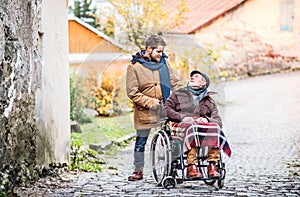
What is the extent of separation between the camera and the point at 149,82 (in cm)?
629

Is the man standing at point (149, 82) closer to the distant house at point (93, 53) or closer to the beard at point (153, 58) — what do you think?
the beard at point (153, 58)

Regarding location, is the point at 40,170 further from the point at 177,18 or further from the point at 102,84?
the point at 177,18

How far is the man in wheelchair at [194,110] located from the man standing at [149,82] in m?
0.31

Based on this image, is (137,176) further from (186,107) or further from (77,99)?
(77,99)

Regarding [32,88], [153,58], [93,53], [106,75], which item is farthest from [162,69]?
[93,53]

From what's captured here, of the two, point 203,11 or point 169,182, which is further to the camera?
point 203,11

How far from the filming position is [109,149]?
11031 millimetres

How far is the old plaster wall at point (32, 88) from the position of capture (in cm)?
526

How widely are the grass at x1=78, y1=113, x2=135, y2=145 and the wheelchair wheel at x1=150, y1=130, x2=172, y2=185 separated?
5513 millimetres

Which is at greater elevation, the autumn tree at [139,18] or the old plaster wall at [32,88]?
the autumn tree at [139,18]

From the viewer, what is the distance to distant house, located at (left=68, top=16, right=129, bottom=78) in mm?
16688

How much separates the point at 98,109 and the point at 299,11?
11.8m

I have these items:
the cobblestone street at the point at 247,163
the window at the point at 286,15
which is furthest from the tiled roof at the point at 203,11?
the cobblestone street at the point at 247,163

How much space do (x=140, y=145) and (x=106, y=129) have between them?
719 cm
